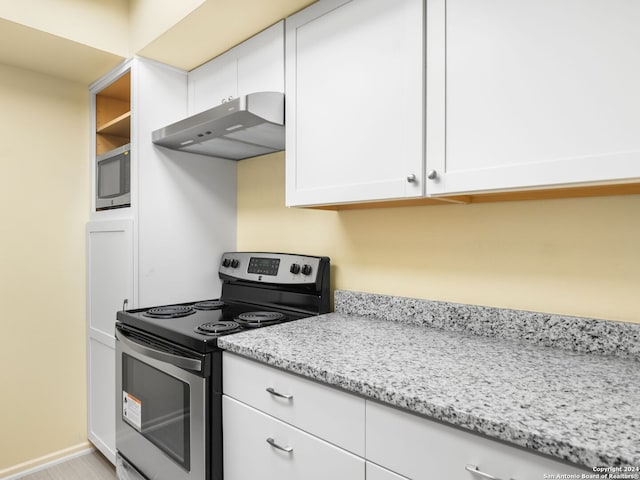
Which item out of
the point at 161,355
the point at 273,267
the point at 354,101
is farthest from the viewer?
the point at 273,267

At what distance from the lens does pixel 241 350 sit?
120 cm

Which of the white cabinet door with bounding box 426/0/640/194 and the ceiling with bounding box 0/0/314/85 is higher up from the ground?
the ceiling with bounding box 0/0/314/85

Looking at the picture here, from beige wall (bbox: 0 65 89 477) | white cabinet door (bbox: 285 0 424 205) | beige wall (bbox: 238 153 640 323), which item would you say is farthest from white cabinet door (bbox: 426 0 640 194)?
beige wall (bbox: 0 65 89 477)

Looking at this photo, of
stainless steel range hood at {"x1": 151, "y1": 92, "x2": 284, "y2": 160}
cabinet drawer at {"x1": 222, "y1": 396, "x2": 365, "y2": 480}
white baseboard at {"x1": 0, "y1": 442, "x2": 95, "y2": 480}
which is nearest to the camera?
cabinet drawer at {"x1": 222, "y1": 396, "x2": 365, "y2": 480}

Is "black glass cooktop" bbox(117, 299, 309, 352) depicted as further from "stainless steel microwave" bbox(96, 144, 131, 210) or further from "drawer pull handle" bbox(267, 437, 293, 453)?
"stainless steel microwave" bbox(96, 144, 131, 210)

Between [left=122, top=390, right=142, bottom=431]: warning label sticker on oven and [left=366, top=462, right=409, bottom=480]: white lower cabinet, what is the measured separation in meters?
1.16

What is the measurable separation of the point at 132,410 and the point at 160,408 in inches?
10.8

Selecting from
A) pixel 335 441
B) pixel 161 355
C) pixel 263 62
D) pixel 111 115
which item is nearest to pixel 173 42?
pixel 263 62

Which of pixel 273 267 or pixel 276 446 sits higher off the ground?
pixel 273 267

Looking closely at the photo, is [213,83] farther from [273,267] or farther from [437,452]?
[437,452]

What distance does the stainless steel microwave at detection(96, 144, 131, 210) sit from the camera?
195cm

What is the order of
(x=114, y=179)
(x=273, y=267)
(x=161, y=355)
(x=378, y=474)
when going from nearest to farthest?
(x=378, y=474), (x=161, y=355), (x=273, y=267), (x=114, y=179)

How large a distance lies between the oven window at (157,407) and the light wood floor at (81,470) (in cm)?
64

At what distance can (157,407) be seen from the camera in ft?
5.01
